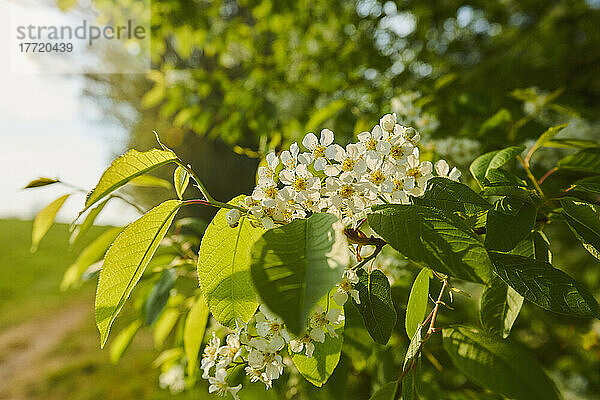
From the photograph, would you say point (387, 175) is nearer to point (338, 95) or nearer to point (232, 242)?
point (232, 242)

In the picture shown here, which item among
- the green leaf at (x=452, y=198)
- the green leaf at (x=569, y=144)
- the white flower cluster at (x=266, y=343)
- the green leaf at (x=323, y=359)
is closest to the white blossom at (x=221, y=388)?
the white flower cluster at (x=266, y=343)

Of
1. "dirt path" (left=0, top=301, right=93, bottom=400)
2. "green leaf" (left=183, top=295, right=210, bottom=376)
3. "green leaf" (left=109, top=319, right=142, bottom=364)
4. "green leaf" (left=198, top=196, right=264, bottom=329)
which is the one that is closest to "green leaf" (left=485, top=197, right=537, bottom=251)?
"green leaf" (left=198, top=196, right=264, bottom=329)

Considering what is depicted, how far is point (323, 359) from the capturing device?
1.61ft

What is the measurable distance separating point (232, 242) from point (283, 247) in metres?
0.10

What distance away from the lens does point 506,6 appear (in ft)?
8.69

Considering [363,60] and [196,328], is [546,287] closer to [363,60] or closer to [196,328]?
[196,328]

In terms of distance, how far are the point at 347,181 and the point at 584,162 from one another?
488 mm

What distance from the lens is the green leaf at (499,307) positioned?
57 centimetres

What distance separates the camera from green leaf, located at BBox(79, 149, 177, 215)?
1.41 feet

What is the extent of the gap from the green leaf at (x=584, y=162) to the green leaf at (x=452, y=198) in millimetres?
345

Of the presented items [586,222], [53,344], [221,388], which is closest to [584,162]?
[586,222]

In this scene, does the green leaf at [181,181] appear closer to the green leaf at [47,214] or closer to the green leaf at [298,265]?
the green leaf at [298,265]

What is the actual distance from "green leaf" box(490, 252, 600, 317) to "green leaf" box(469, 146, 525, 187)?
0.15 m

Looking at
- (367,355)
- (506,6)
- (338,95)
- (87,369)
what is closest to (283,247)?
(367,355)
